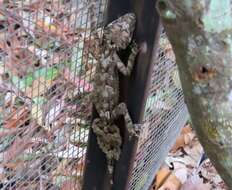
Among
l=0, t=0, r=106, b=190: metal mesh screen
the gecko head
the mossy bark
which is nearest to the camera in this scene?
the mossy bark

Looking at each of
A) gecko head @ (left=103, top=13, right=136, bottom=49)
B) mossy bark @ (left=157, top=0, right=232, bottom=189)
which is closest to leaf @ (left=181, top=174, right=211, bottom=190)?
gecko head @ (left=103, top=13, right=136, bottom=49)

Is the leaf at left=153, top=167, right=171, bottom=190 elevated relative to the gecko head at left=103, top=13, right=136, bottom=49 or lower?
lower

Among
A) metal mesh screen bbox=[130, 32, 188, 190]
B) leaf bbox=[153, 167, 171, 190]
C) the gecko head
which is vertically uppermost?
the gecko head

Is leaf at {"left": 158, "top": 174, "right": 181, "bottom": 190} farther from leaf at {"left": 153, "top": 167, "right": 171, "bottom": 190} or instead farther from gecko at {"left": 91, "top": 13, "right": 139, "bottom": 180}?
gecko at {"left": 91, "top": 13, "right": 139, "bottom": 180}

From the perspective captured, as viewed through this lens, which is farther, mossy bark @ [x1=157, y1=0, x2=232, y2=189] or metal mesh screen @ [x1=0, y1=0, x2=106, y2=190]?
metal mesh screen @ [x1=0, y1=0, x2=106, y2=190]

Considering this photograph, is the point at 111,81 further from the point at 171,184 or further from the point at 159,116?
the point at 171,184

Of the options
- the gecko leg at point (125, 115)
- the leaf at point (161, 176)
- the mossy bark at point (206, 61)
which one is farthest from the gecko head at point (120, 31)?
the leaf at point (161, 176)

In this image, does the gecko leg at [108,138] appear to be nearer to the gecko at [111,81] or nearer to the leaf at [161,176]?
the gecko at [111,81]
